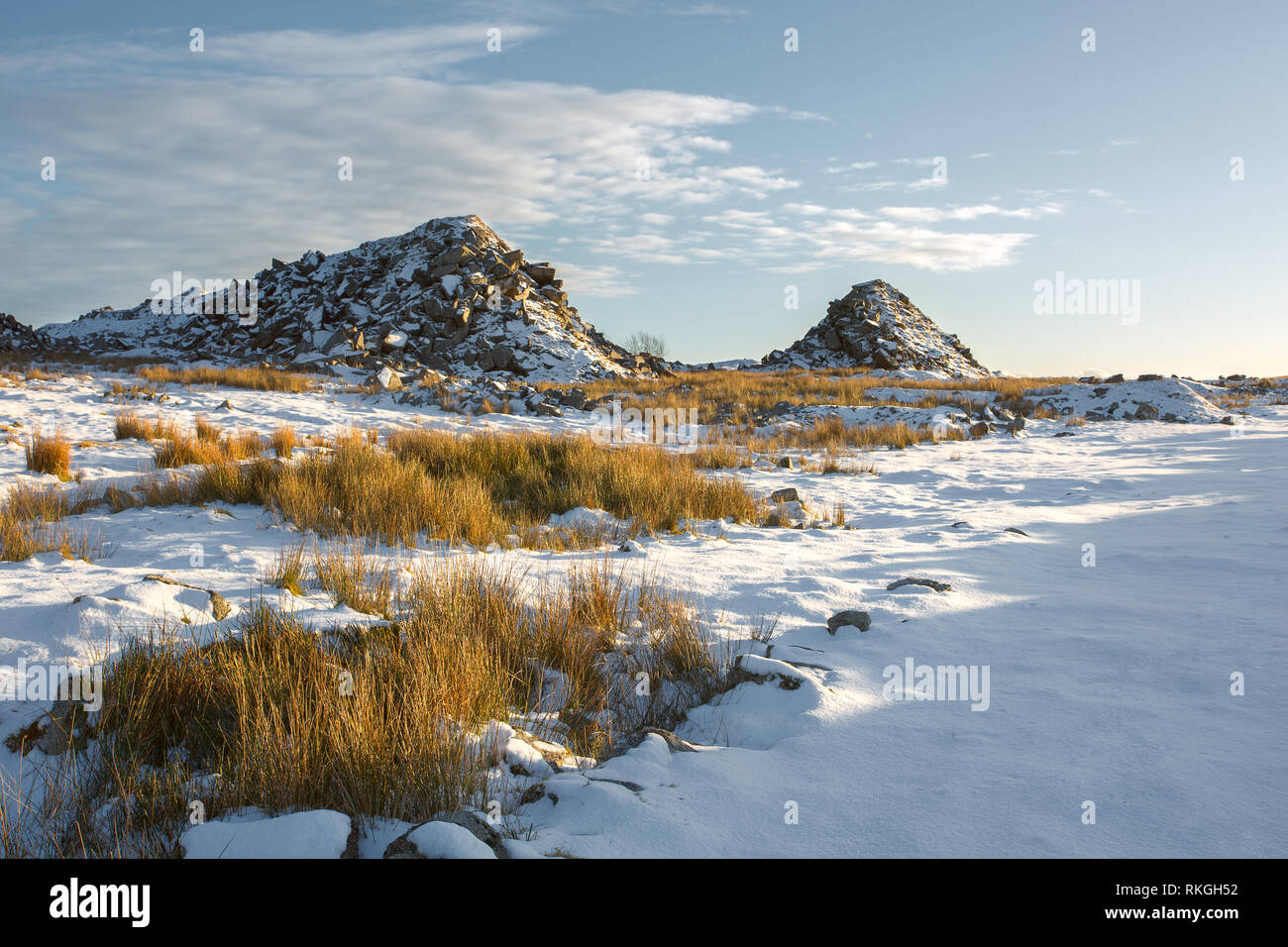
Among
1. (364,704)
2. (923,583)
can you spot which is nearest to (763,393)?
(923,583)

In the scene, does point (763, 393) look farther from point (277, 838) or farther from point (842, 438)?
point (277, 838)

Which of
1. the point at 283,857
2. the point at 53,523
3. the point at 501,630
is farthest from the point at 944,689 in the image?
the point at 53,523

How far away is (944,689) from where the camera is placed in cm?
296

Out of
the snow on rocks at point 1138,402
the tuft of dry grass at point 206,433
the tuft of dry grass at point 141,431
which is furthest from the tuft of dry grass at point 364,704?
the snow on rocks at point 1138,402

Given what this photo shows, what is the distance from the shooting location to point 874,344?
4350cm

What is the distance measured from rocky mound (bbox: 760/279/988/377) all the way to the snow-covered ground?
1474 inches

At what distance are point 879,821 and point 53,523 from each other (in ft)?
19.4

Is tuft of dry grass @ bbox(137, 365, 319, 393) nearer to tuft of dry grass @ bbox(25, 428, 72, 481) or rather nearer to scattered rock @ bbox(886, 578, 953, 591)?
tuft of dry grass @ bbox(25, 428, 72, 481)

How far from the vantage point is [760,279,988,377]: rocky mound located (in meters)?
43.0

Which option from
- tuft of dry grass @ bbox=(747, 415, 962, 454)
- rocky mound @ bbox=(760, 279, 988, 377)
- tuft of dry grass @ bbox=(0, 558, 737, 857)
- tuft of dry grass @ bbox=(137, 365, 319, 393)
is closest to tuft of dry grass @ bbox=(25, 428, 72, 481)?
tuft of dry grass @ bbox=(0, 558, 737, 857)

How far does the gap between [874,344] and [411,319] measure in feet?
89.8

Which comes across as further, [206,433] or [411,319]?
[411,319]

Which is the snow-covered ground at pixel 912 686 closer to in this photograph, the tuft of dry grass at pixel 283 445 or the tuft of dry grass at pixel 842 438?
the tuft of dry grass at pixel 283 445
